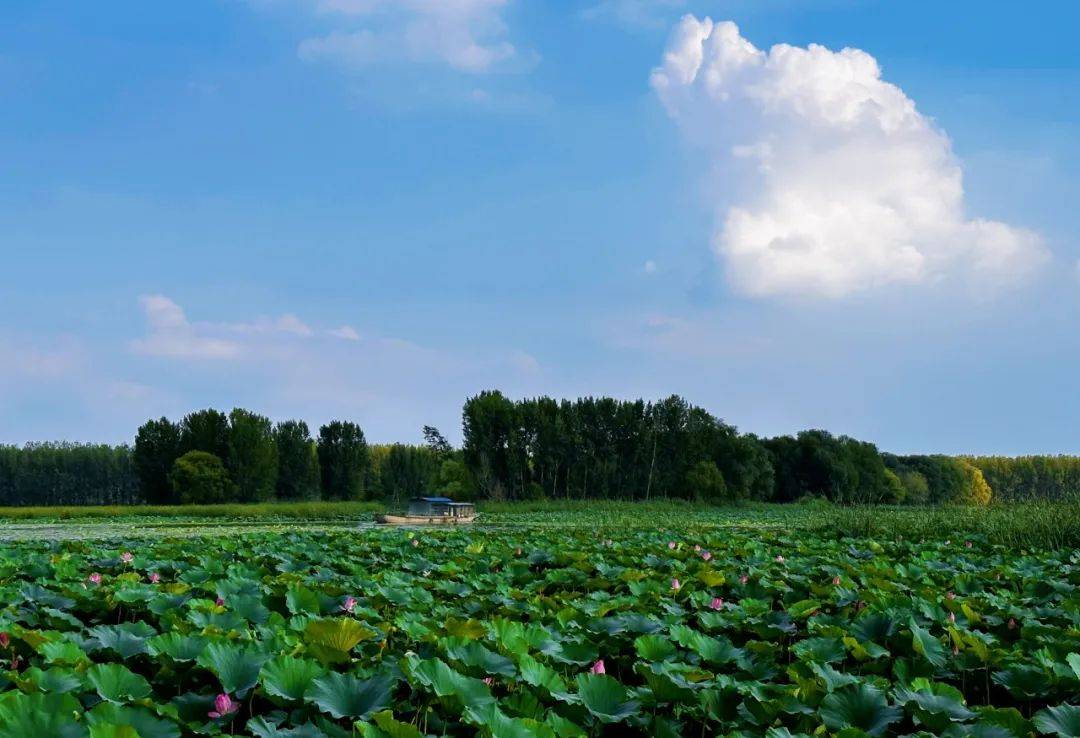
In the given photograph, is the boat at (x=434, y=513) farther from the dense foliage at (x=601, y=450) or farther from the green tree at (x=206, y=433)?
the green tree at (x=206, y=433)

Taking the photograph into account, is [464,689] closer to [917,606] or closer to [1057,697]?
[1057,697]

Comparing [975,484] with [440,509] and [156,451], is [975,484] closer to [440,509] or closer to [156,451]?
[440,509]

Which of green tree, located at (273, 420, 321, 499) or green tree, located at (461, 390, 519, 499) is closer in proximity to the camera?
green tree, located at (461, 390, 519, 499)

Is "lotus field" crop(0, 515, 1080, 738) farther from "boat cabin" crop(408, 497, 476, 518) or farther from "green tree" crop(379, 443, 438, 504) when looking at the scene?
"green tree" crop(379, 443, 438, 504)

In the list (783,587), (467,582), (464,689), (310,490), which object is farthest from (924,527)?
(310,490)

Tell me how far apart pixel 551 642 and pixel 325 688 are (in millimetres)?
1236

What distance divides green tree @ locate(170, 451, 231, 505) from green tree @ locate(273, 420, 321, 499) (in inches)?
251

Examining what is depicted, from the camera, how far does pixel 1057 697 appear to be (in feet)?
12.4

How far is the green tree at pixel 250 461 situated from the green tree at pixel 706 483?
2654cm

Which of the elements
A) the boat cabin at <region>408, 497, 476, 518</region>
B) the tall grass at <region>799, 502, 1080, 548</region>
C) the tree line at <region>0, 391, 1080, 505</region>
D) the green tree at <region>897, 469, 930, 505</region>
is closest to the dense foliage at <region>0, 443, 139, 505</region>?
the tree line at <region>0, 391, 1080, 505</region>

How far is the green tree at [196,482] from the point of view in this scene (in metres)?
53.3

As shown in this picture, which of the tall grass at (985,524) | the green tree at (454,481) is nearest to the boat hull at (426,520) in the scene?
the tall grass at (985,524)

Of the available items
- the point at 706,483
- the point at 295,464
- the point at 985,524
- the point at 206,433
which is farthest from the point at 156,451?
the point at 985,524

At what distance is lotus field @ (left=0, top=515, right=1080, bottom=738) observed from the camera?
2.94 meters
